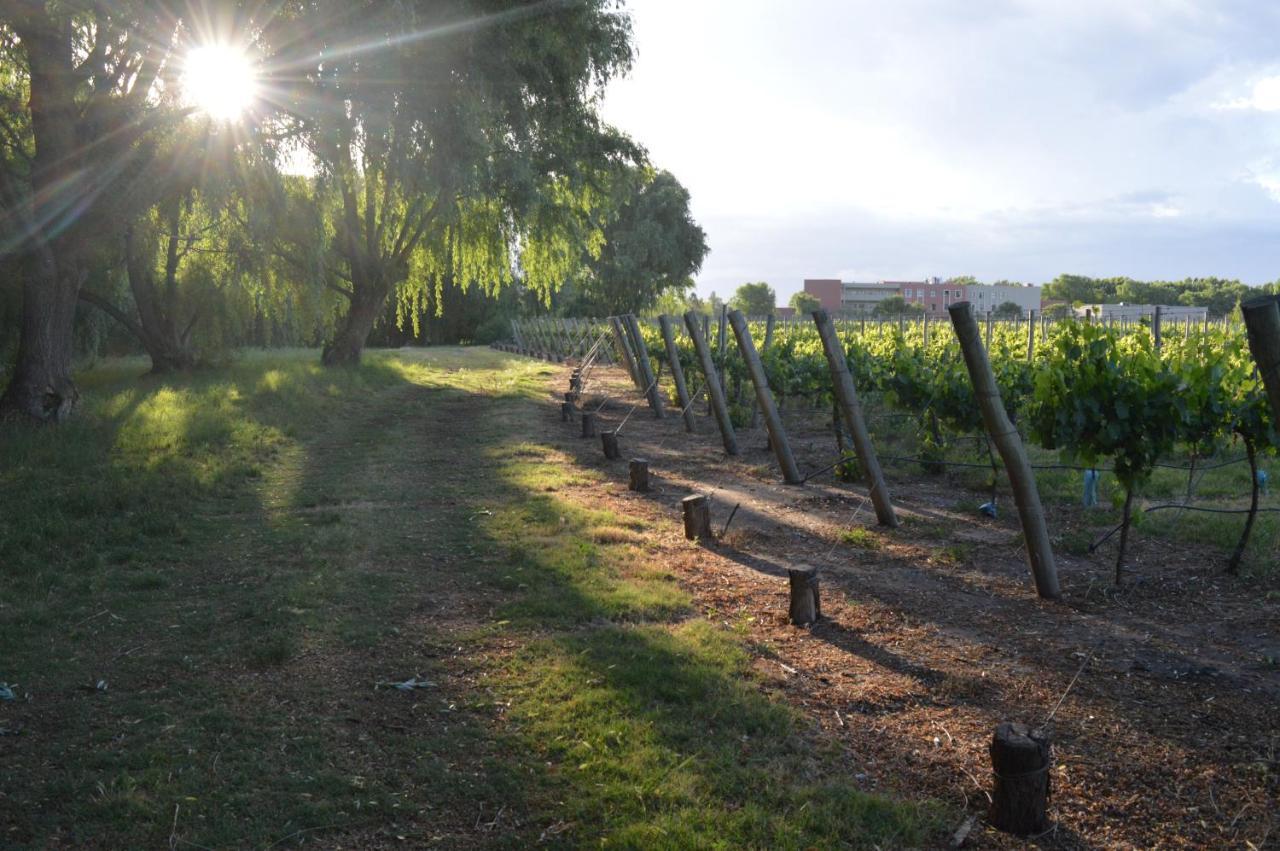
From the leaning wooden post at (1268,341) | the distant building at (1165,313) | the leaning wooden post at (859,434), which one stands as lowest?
the leaning wooden post at (859,434)

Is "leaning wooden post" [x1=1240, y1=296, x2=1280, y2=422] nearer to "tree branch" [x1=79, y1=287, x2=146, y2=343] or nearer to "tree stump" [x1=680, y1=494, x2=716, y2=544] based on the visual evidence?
"tree stump" [x1=680, y1=494, x2=716, y2=544]

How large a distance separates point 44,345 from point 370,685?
10961mm

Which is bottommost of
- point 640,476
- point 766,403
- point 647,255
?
point 640,476

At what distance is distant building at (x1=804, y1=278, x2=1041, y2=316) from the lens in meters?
88.2

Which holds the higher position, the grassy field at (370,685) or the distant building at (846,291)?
the distant building at (846,291)

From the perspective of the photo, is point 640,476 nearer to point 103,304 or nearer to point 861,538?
point 861,538

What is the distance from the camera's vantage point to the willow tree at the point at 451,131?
42.0 feet

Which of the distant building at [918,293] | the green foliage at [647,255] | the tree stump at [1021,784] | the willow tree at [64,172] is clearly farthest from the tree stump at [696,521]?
the distant building at [918,293]

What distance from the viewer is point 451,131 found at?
14.5 m

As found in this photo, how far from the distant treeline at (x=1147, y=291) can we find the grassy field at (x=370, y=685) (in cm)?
5274

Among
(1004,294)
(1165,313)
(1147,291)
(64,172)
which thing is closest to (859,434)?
(64,172)

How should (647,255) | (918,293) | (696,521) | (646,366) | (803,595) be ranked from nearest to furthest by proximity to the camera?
1. (803,595)
2. (696,521)
3. (646,366)
4. (647,255)
5. (918,293)

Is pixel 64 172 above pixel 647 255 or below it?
below

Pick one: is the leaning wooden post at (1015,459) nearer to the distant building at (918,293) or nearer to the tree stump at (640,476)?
the tree stump at (640,476)
